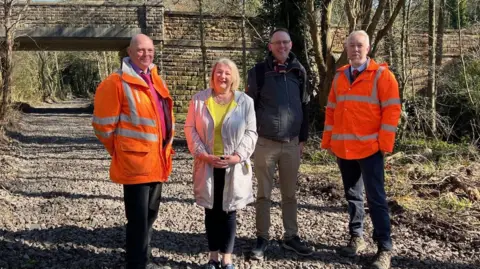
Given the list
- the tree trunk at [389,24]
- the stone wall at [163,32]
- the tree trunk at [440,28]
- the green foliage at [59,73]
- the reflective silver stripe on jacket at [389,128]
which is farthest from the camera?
the green foliage at [59,73]

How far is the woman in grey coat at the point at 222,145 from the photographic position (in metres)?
4.00

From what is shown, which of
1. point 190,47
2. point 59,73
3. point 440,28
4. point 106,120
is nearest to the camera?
point 106,120

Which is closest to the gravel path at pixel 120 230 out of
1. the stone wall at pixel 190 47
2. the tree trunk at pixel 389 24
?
the tree trunk at pixel 389 24

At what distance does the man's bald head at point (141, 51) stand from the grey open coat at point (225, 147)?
529 mm

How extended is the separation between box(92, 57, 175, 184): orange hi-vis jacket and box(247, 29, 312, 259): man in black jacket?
1187 mm

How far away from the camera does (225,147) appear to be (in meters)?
4.03

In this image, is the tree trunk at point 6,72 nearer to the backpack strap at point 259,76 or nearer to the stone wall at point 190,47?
the stone wall at point 190,47

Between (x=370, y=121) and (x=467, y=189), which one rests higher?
(x=370, y=121)

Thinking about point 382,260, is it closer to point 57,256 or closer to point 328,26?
point 57,256

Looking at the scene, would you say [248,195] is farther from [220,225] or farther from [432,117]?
[432,117]

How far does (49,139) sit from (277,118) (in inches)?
476

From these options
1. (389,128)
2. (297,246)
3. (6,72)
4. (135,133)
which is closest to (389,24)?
(389,128)

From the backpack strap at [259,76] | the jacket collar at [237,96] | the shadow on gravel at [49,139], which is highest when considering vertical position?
the backpack strap at [259,76]

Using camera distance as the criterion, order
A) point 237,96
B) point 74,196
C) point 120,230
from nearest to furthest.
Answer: point 237,96
point 120,230
point 74,196
